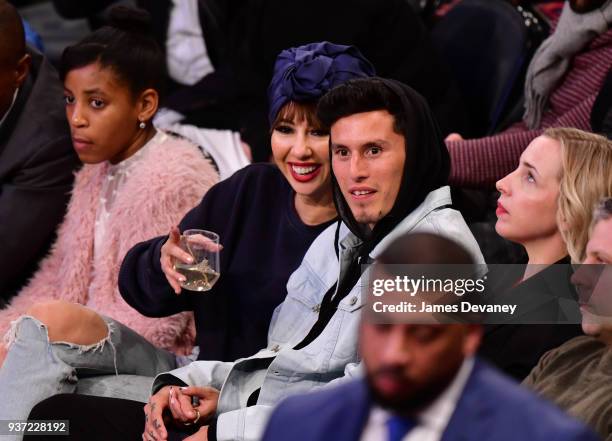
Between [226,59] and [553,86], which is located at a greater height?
[553,86]

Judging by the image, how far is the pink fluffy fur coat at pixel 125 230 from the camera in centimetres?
268

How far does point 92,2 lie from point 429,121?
9.12ft

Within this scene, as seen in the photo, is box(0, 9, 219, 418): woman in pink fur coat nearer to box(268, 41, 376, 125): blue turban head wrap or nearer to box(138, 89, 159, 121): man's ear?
box(138, 89, 159, 121): man's ear

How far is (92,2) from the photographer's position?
14.8ft

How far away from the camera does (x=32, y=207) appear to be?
2877 millimetres

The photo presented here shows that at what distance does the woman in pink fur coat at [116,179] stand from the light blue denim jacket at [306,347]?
460 millimetres

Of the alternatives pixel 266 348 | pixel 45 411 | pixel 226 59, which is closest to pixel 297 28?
pixel 226 59

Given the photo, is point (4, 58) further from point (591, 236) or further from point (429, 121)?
point (591, 236)

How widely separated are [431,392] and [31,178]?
2.02 metres

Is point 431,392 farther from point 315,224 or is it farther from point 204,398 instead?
point 315,224

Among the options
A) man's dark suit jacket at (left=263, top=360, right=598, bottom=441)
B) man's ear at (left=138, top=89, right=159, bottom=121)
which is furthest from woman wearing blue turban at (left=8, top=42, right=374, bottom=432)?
man's dark suit jacket at (left=263, top=360, right=598, bottom=441)

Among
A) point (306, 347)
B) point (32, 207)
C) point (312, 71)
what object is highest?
point (312, 71)

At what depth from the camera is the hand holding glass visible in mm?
2197

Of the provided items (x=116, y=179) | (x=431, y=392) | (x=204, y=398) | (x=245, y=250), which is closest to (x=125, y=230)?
(x=116, y=179)
